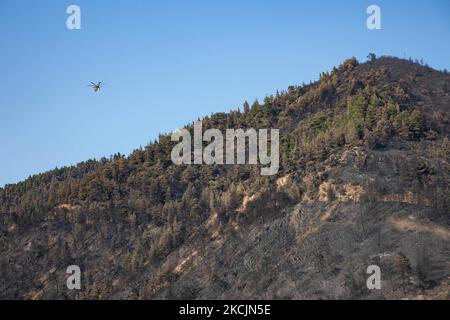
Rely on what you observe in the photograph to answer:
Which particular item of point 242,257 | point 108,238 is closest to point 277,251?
point 242,257

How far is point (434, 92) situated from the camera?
388 ft

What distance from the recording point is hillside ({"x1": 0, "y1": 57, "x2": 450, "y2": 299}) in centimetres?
7394

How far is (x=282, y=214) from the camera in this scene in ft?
289

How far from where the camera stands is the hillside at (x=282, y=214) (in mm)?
73938

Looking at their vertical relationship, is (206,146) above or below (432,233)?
above
